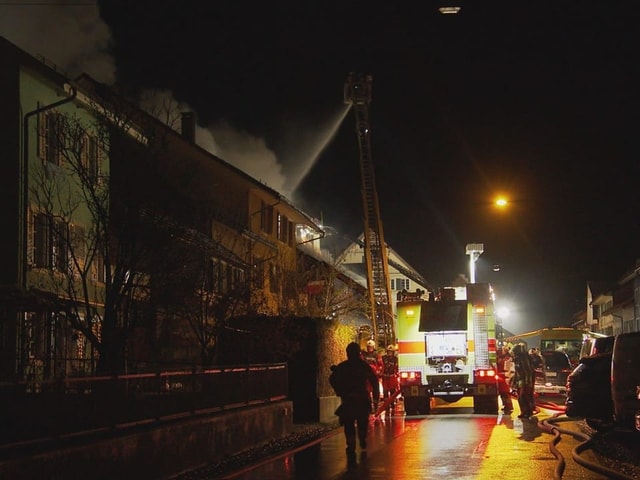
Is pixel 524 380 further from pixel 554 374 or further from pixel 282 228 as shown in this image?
pixel 282 228

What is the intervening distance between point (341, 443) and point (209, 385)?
3.14 m

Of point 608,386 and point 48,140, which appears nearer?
point 608,386

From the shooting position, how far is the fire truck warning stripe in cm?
2523

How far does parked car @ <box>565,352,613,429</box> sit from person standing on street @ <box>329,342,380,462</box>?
17.5 feet

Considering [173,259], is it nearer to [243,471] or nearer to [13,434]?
[243,471]

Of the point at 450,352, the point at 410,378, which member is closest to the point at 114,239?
the point at 410,378

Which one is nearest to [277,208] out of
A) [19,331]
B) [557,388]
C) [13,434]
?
[557,388]

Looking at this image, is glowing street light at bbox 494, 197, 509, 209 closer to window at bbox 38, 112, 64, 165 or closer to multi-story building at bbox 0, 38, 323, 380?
multi-story building at bbox 0, 38, 323, 380

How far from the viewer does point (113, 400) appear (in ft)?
38.9

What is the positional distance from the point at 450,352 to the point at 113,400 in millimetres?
14521

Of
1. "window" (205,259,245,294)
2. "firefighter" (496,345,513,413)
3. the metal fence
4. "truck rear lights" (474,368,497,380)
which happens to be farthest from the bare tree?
"firefighter" (496,345,513,413)

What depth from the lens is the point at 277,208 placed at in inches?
1821

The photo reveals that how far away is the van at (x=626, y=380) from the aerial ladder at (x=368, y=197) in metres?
34.3

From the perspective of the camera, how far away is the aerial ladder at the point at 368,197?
50.6 metres
